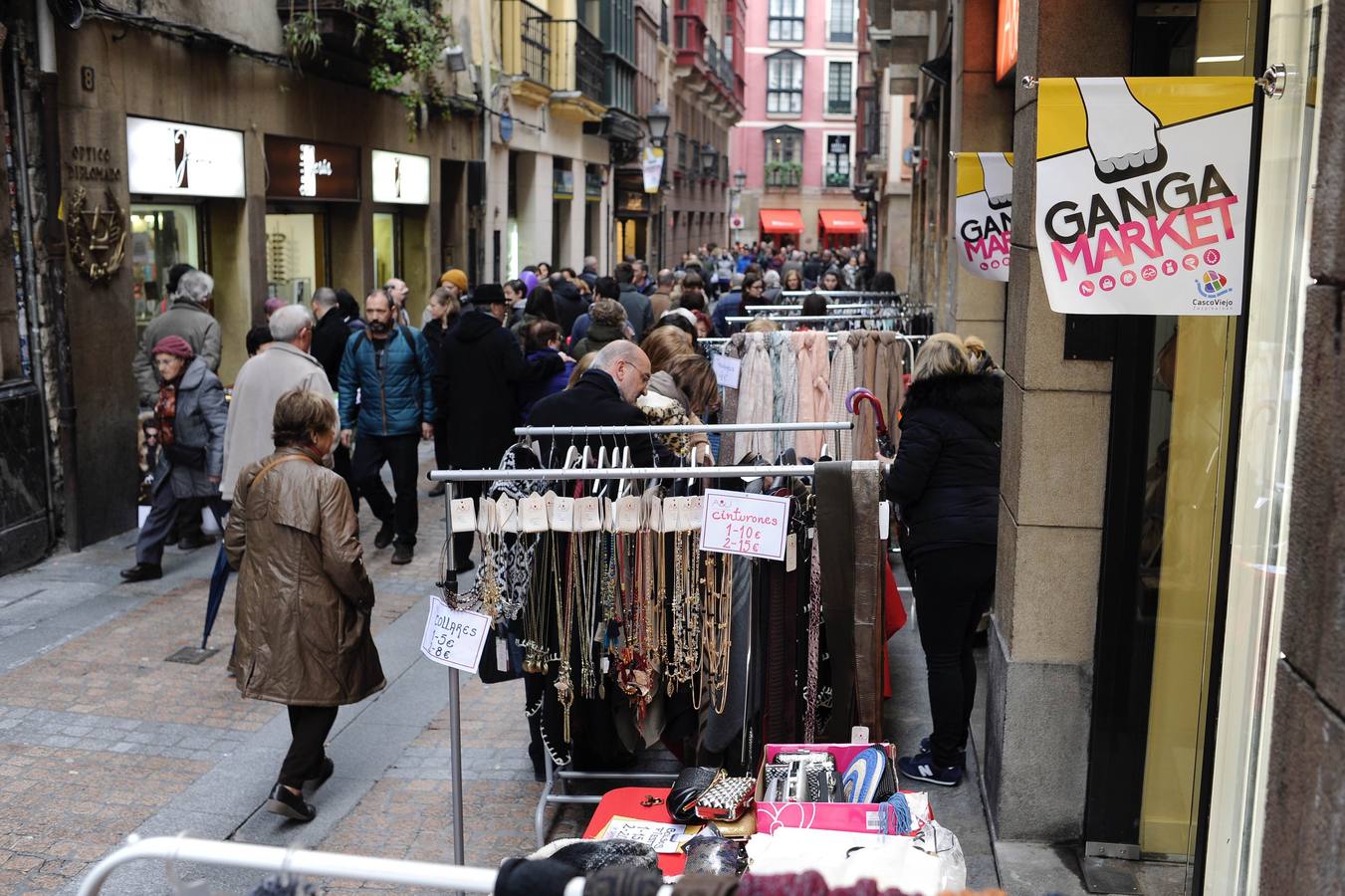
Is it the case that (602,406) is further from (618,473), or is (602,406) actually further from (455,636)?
(455,636)

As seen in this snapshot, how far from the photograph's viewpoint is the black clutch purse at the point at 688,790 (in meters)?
4.62

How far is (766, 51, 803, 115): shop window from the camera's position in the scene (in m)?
74.4

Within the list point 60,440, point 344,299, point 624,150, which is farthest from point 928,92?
point 624,150

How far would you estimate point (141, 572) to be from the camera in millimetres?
9242

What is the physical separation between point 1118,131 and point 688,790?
2.57m

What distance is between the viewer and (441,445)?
10.8m

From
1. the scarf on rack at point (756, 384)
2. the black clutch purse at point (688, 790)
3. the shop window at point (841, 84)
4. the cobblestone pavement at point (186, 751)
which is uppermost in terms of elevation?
the shop window at point (841, 84)

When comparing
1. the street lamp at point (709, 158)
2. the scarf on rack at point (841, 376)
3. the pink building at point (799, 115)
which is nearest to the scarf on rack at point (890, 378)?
the scarf on rack at point (841, 376)

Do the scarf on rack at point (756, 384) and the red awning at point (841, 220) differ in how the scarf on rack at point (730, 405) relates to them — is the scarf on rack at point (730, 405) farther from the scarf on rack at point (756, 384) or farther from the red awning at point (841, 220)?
the red awning at point (841, 220)

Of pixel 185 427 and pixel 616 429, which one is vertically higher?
pixel 616 429

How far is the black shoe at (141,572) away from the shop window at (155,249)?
280cm

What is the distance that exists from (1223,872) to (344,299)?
907 centimetres

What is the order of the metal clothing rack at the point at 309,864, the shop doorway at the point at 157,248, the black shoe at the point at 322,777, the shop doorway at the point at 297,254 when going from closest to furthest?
the metal clothing rack at the point at 309,864, the black shoe at the point at 322,777, the shop doorway at the point at 157,248, the shop doorway at the point at 297,254

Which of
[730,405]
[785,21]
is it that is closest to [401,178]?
[730,405]
